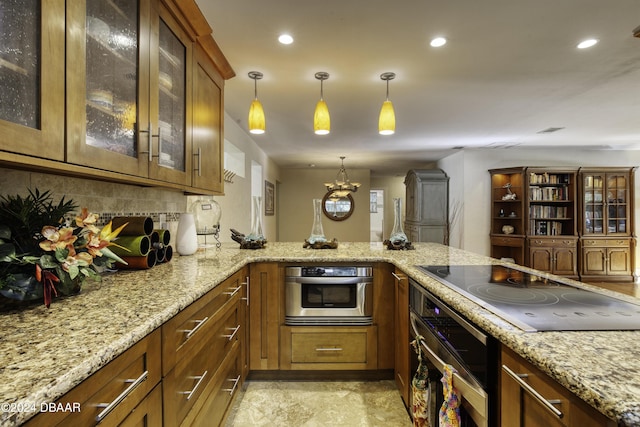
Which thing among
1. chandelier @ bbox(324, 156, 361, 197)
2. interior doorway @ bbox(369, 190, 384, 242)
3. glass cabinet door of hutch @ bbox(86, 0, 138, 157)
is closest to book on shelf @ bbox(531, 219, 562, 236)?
chandelier @ bbox(324, 156, 361, 197)

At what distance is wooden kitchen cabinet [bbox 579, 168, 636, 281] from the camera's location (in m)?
5.36

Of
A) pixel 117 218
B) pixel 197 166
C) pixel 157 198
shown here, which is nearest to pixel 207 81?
pixel 197 166

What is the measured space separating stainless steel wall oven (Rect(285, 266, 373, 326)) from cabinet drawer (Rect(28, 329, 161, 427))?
1.29m

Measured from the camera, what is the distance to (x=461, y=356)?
1125 millimetres

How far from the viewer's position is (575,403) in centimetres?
65

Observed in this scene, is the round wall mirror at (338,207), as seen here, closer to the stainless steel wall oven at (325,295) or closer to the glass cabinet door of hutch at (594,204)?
the glass cabinet door of hutch at (594,204)

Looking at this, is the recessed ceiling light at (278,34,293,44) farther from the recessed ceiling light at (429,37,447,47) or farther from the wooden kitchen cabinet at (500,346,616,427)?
the wooden kitchen cabinet at (500,346,616,427)

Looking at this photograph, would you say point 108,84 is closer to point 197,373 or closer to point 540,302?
point 197,373

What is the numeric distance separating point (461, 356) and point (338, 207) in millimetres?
7080

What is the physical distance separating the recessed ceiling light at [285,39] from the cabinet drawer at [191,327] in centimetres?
155

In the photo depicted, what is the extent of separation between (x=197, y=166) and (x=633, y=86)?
3.84m

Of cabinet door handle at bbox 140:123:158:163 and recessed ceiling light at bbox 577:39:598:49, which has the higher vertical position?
recessed ceiling light at bbox 577:39:598:49

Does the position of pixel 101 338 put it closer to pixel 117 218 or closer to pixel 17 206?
pixel 17 206

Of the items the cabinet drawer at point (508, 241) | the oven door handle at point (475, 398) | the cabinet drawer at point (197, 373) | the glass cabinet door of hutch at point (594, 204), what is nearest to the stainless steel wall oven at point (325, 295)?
the cabinet drawer at point (197, 373)
